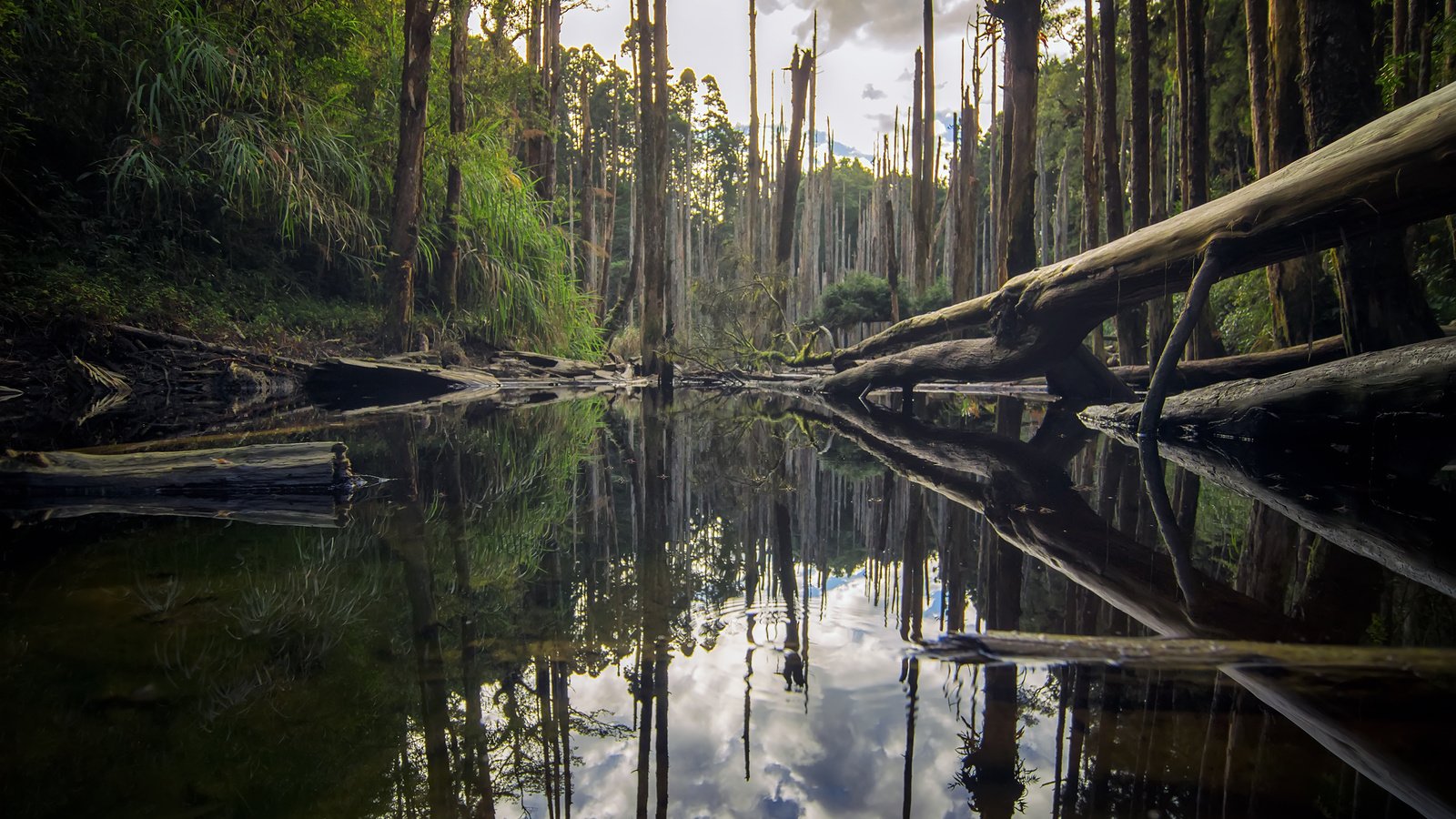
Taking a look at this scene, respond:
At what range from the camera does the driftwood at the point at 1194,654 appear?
1.44 metres

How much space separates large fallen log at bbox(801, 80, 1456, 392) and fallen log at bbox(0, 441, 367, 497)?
5.49 m

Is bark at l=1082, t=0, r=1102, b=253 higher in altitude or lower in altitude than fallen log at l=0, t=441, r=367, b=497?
higher

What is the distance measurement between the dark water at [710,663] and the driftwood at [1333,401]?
908 millimetres

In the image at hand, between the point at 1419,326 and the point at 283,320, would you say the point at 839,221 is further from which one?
the point at 1419,326

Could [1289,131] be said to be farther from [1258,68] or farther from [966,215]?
[966,215]

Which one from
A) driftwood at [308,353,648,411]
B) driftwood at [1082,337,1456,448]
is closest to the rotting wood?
driftwood at [1082,337,1456,448]

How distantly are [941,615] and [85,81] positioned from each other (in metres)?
11.1

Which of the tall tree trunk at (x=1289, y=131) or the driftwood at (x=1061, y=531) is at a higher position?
the tall tree trunk at (x=1289, y=131)

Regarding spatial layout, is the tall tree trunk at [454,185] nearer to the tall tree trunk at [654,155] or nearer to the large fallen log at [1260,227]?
the tall tree trunk at [654,155]

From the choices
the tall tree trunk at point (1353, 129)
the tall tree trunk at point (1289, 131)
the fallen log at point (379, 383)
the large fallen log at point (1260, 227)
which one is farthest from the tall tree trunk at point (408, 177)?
the tall tree trunk at point (1353, 129)

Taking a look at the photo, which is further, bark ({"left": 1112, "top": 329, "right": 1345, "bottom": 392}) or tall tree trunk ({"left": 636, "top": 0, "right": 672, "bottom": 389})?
tall tree trunk ({"left": 636, "top": 0, "right": 672, "bottom": 389})

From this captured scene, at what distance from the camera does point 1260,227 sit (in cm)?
453

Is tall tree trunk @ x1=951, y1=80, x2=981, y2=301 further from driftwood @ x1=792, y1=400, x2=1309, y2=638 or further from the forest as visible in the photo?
driftwood @ x1=792, y1=400, x2=1309, y2=638

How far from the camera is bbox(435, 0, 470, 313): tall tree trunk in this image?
11500mm
